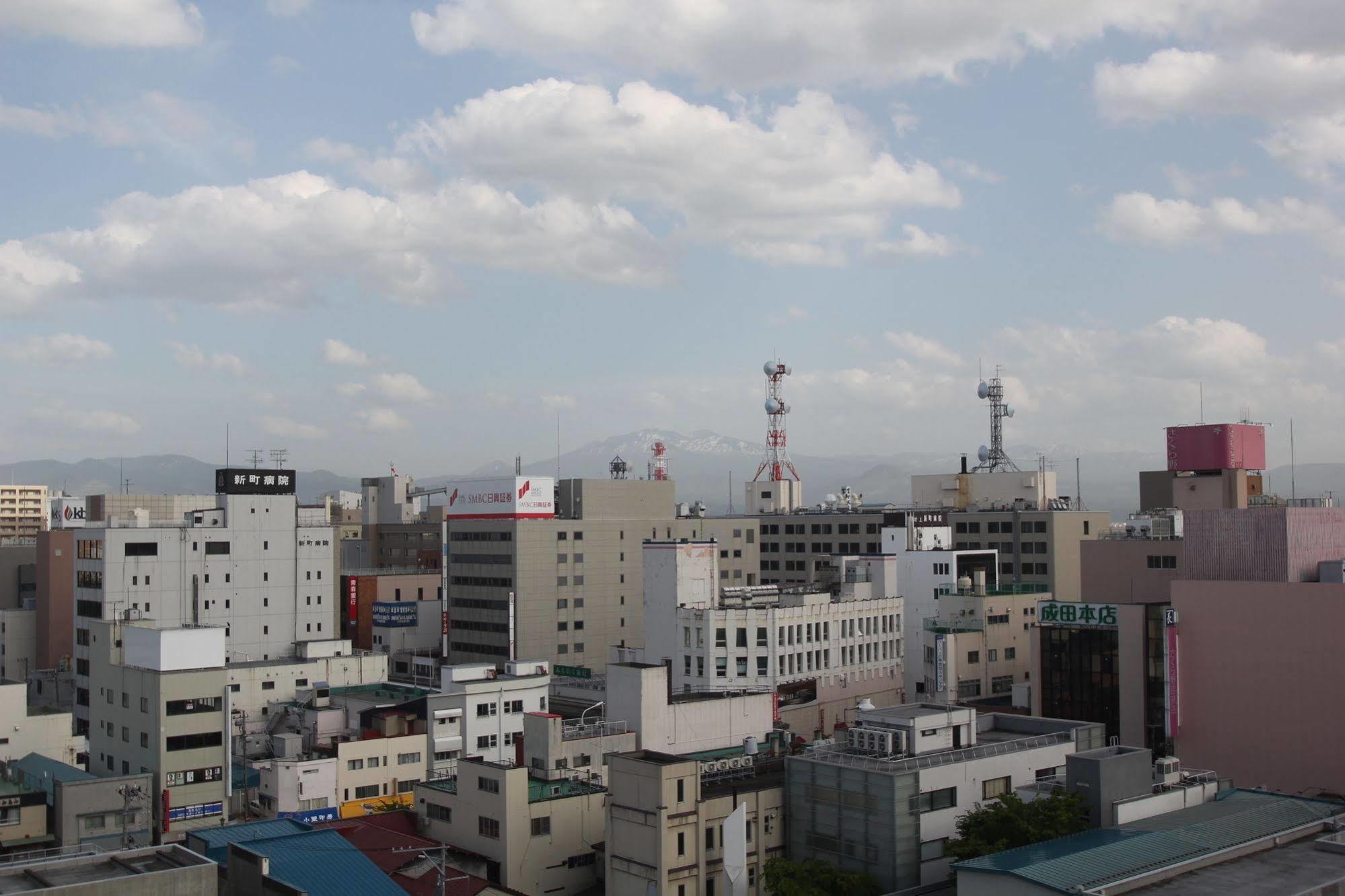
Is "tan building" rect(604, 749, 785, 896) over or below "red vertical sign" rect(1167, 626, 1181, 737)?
below

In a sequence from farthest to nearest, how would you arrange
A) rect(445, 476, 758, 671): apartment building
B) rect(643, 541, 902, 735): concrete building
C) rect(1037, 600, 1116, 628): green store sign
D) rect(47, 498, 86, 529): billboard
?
rect(47, 498, 86, 529): billboard → rect(445, 476, 758, 671): apartment building → rect(643, 541, 902, 735): concrete building → rect(1037, 600, 1116, 628): green store sign

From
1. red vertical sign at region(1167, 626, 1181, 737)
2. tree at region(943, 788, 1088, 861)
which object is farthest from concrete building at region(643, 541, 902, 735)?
tree at region(943, 788, 1088, 861)

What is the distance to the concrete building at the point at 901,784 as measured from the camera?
180ft

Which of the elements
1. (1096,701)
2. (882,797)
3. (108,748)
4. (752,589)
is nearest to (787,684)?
→ (752,589)

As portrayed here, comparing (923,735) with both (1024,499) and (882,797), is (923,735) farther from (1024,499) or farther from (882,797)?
(1024,499)

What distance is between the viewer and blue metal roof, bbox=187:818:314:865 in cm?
5572

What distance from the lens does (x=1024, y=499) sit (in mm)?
169750

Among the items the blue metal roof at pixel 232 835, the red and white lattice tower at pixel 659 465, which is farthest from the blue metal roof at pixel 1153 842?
the red and white lattice tower at pixel 659 465

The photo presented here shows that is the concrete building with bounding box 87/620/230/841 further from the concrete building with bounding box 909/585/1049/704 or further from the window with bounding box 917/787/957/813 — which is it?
the concrete building with bounding box 909/585/1049/704

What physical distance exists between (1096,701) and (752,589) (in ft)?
122

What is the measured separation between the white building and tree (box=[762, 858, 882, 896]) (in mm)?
72300

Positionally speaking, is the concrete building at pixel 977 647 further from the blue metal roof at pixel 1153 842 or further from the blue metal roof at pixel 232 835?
the blue metal roof at pixel 232 835

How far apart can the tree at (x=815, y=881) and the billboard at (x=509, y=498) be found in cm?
8383

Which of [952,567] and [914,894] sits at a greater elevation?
[952,567]
